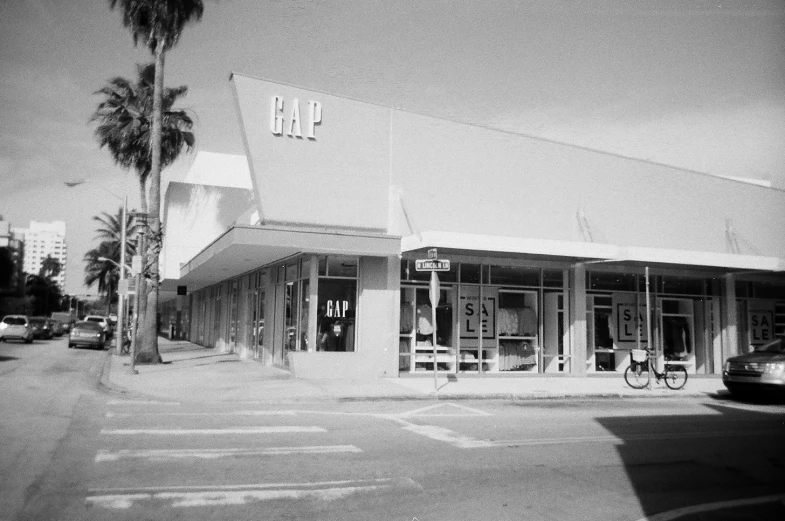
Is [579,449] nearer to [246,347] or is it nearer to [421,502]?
[421,502]

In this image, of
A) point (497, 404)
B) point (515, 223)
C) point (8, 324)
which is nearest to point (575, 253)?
point (515, 223)

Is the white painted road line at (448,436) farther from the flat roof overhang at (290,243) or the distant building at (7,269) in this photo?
the distant building at (7,269)

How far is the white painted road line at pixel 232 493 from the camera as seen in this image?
640cm

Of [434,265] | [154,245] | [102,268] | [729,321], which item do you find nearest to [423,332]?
[434,265]

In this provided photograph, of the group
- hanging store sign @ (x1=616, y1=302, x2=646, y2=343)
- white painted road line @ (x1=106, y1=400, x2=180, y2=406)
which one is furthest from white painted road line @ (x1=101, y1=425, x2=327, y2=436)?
hanging store sign @ (x1=616, y1=302, x2=646, y2=343)

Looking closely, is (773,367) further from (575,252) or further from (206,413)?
(206,413)

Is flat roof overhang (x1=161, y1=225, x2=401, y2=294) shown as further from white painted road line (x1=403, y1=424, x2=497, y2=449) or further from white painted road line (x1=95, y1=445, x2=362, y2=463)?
white painted road line (x1=95, y1=445, x2=362, y2=463)

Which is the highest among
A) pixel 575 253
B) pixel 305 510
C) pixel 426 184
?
pixel 426 184

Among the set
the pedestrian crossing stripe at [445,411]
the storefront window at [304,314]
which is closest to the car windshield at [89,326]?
the storefront window at [304,314]

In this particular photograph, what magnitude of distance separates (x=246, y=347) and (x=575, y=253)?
48.3 ft

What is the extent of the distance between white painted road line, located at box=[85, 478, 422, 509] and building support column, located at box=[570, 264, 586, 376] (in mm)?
16136

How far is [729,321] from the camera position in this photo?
2488cm

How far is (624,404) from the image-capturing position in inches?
634

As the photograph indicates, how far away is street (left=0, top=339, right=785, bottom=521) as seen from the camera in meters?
6.47
